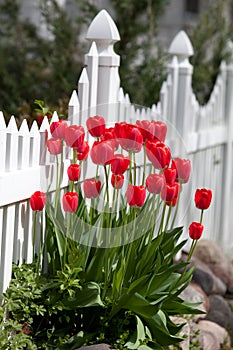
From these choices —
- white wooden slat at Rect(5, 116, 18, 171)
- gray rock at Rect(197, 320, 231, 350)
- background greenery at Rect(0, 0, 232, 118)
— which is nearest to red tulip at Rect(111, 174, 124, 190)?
white wooden slat at Rect(5, 116, 18, 171)

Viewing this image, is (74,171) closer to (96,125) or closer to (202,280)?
(96,125)

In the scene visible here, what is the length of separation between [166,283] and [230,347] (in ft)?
4.48

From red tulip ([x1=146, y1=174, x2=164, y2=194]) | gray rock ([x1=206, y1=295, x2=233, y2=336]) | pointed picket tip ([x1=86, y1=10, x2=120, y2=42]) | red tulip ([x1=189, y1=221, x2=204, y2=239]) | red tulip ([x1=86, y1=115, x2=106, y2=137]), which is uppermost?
pointed picket tip ([x1=86, y1=10, x2=120, y2=42])

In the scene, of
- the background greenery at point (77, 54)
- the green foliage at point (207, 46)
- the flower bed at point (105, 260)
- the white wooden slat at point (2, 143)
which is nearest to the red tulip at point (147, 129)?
the flower bed at point (105, 260)

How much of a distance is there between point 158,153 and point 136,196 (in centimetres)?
23

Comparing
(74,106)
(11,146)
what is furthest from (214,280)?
(11,146)

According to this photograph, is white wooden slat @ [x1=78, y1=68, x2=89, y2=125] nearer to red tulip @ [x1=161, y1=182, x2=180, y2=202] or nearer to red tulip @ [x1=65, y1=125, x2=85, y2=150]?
red tulip @ [x1=65, y1=125, x2=85, y2=150]

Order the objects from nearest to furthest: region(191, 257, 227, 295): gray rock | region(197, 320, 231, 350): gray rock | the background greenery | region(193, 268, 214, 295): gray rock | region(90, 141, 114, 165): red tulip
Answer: region(90, 141, 114, 165): red tulip < region(197, 320, 231, 350): gray rock < region(193, 268, 214, 295): gray rock < region(191, 257, 227, 295): gray rock < the background greenery

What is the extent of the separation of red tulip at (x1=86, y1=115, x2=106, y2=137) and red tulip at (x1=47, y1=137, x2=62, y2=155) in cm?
17

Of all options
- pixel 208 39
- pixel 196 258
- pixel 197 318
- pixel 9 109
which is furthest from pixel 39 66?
pixel 197 318

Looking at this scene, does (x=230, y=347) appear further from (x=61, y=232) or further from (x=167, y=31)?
(x=167, y=31)

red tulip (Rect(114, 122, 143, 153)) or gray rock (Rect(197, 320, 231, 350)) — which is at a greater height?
red tulip (Rect(114, 122, 143, 153))

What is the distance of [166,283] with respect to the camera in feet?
12.4

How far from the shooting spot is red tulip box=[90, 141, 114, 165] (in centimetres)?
355
